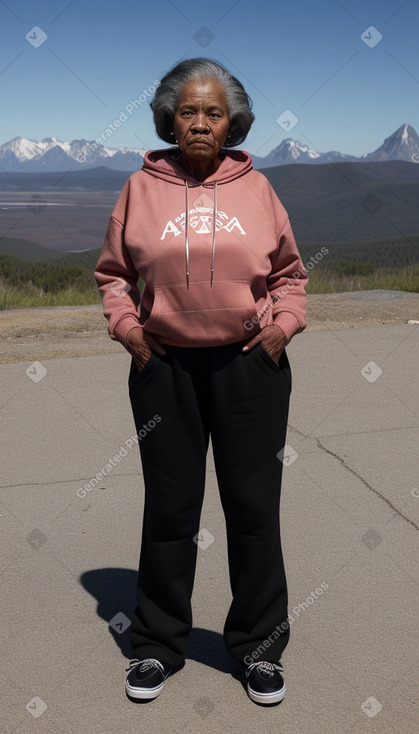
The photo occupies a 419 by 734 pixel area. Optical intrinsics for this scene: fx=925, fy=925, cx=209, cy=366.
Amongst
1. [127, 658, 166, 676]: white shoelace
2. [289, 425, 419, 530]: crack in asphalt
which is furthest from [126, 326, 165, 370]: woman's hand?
[289, 425, 419, 530]: crack in asphalt

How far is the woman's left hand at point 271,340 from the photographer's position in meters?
2.74

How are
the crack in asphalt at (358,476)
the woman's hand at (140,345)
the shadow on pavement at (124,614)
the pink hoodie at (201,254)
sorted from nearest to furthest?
1. the pink hoodie at (201,254)
2. the woman's hand at (140,345)
3. the shadow on pavement at (124,614)
4. the crack in asphalt at (358,476)

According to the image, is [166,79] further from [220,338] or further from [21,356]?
[21,356]

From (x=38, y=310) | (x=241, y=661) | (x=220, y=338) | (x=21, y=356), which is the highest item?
(x=220, y=338)

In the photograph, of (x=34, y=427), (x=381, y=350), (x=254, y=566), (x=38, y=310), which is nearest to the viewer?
(x=254, y=566)


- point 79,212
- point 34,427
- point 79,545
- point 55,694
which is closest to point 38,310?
point 34,427

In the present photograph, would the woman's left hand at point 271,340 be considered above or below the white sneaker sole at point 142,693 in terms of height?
above

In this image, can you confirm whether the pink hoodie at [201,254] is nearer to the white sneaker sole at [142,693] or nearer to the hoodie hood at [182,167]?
the hoodie hood at [182,167]

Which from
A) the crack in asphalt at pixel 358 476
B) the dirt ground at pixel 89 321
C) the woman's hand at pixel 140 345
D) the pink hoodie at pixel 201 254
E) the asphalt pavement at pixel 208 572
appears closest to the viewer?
the pink hoodie at pixel 201 254

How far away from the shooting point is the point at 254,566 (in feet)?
9.57

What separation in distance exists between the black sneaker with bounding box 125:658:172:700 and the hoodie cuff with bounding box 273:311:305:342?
3.72 feet

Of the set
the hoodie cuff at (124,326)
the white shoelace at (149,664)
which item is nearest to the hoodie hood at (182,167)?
the hoodie cuff at (124,326)

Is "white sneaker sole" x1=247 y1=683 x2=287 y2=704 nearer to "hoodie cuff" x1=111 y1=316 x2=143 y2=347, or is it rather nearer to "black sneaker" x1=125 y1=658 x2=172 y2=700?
"black sneaker" x1=125 y1=658 x2=172 y2=700

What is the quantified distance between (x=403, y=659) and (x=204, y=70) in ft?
6.68
